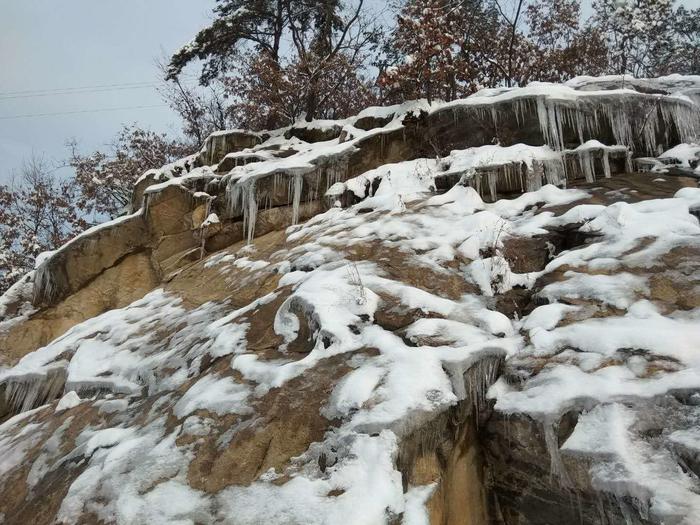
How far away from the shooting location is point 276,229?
6.77 metres

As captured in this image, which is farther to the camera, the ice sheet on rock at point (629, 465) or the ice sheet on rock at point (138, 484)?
the ice sheet on rock at point (138, 484)

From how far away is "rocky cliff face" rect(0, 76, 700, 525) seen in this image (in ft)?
6.31

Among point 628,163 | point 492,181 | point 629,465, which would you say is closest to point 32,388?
point 629,465

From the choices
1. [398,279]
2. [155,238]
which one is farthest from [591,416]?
[155,238]

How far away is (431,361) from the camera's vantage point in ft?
8.09

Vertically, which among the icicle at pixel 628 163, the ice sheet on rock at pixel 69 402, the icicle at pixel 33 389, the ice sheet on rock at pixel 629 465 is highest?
the icicle at pixel 628 163

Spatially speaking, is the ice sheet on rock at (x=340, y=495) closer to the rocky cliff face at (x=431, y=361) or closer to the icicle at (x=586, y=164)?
the rocky cliff face at (x=431, y=361)

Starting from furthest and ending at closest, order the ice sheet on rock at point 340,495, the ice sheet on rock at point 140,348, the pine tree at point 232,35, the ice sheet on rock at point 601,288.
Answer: the pine tree at point 232,35
the ice sheet on rock at point 140,348
the ice sheet on rock at point 601,288
the ice sheet on rock at point 340,495

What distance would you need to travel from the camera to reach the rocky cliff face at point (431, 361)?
1.92 metres

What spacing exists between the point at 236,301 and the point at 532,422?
9.75ft

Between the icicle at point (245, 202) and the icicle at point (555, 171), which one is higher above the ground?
the icicle at point (245, 202)

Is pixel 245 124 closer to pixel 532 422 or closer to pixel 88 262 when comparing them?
pixel 88 262

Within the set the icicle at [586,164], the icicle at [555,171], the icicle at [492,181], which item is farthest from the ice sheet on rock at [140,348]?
the icicle at [586,164]

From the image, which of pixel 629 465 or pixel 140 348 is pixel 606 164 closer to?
pixel 629 465
